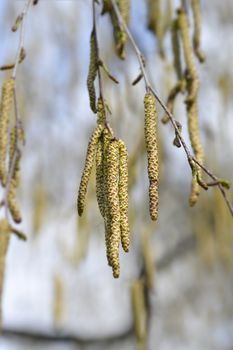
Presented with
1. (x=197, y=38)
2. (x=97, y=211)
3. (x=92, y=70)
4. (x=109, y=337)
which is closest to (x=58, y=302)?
(x=97, y=211)

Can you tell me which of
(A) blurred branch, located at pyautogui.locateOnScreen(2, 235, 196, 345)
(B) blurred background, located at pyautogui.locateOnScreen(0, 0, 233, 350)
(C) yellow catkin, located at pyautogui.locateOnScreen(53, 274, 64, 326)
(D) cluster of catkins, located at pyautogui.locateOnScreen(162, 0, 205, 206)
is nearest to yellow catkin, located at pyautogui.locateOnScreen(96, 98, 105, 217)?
(D) cluster of catkins, located at pyautogui.locateOnScreen(162, 0, 205, 206)

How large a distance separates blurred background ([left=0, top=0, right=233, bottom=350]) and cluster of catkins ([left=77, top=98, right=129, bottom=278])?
2.18m

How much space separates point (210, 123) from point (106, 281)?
1.91 meters

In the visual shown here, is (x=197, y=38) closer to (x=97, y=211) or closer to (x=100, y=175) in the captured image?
(x=100, y=175)

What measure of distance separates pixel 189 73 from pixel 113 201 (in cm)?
71

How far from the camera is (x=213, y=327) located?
16.0ft

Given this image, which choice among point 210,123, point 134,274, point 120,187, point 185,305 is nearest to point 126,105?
point 210,123

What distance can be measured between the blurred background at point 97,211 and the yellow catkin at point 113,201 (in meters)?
2.21

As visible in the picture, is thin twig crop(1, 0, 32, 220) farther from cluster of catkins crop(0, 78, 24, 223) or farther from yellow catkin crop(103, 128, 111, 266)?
yellow catkin crop(103, 128, 111, 266)

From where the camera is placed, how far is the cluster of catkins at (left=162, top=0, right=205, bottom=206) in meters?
1.38

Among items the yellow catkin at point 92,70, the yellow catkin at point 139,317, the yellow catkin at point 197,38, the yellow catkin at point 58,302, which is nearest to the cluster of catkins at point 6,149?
the yellow catkin at point 92,70

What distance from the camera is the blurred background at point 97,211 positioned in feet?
12.1

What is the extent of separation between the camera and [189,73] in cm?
155

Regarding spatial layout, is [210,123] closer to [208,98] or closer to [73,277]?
[208,98]
